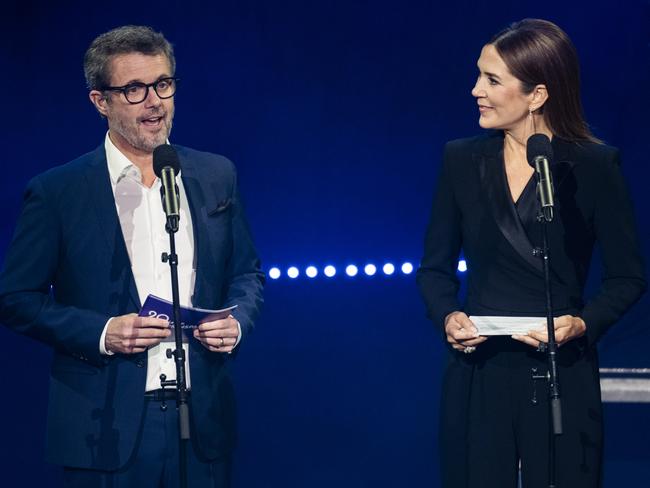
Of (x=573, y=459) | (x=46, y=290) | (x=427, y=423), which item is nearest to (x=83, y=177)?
(x=46, y=290)

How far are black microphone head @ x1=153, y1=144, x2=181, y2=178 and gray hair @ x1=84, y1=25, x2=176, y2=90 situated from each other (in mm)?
575

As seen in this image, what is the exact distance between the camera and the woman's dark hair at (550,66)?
11.0 ft

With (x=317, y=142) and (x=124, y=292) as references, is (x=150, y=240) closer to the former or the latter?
(x=124, y=292)

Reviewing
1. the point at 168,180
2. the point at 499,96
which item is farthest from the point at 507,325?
the point at 168,180

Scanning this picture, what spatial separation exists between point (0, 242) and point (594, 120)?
2.80 meters

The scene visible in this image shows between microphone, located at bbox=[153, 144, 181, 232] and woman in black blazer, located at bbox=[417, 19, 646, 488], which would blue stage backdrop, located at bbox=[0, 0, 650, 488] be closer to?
woman in black blazer, located at bbox=[417, 19, 646, 488]

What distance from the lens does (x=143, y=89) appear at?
3.45 m

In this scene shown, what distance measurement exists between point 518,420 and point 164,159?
48.7 inches

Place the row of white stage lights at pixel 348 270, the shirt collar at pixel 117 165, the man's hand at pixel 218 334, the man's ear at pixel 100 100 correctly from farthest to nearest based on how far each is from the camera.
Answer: the row of white stage lights at pixel 348 270
the man's ear at pixel 100 100
the shirt collar at pixel 117 165
the man's hand at pixel 218 334

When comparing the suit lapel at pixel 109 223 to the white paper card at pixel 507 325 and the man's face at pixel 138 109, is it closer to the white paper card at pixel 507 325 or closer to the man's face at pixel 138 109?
the man's face at pixel 138 109

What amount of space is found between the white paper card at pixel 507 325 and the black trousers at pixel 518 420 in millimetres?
124

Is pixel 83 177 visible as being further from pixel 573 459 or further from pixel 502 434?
pixel 573 459

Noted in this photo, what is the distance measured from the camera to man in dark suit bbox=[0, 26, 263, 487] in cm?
321

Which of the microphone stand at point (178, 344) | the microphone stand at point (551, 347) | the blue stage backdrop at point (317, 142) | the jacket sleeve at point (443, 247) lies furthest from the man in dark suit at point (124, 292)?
the blue stage backdrop at point (317, 142)
